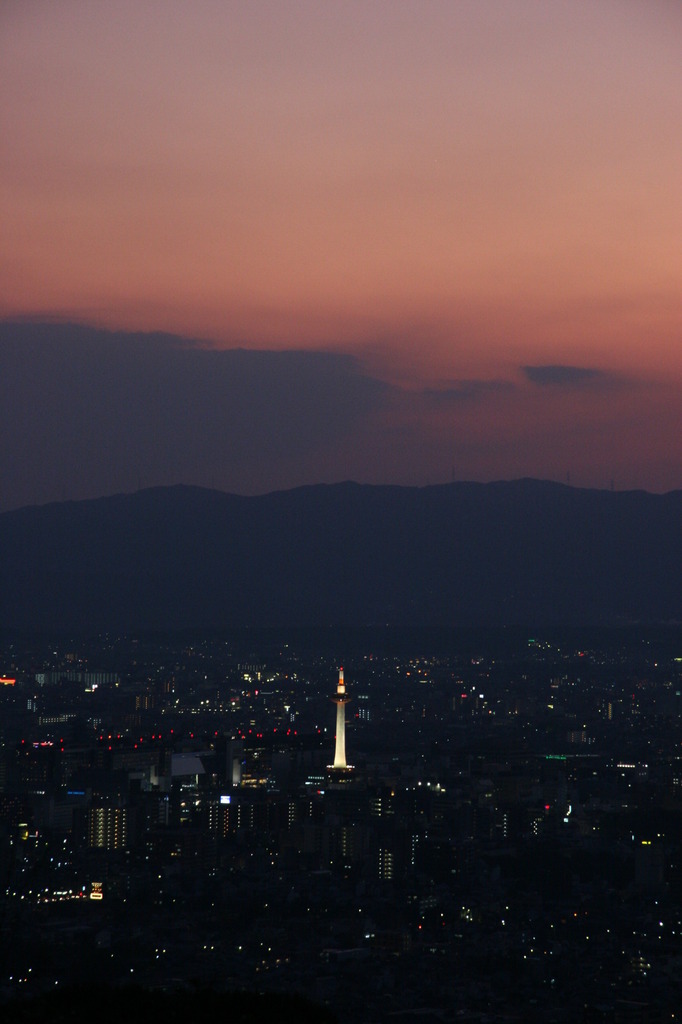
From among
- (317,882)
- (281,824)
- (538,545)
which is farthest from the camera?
(538,545)

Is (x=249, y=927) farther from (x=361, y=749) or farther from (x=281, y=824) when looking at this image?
(x=361, y=749)

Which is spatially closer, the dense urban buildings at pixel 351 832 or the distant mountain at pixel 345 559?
the dense urban buildings at pixel 351 832

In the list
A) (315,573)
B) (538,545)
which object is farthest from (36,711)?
(538,545)

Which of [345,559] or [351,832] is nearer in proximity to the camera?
[351,832]

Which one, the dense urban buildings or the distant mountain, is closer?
the dense urban buildings

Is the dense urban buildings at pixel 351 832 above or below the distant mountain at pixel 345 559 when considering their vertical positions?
below
